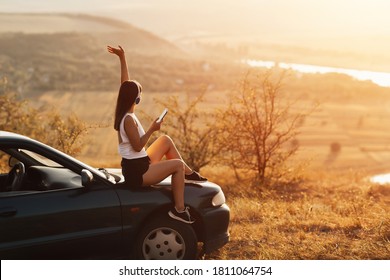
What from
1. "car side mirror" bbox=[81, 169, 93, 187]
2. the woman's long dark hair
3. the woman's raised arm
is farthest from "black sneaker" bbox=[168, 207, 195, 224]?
the woman's raised arm

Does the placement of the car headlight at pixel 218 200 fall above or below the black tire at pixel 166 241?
above

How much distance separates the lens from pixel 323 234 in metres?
7.37

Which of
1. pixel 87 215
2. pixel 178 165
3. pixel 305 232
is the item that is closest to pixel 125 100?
→ pixel 178 165

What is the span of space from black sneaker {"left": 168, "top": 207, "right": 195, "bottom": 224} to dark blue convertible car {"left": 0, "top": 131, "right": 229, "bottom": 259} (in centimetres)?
6

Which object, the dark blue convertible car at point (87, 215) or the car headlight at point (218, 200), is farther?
the car headlight at point (218, 200)

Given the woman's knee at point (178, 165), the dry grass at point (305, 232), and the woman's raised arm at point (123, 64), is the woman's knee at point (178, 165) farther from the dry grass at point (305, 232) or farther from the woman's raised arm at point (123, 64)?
the woman's raised arm at point (123, 64)

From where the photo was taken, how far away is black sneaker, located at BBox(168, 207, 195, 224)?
209 inches

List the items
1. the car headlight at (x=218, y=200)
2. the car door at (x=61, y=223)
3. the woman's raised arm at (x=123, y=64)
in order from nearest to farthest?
the car door at (x=61, y=223) < the car headlight at (x=218, y=200) < the woman's raised arm at (x=123, y=64)

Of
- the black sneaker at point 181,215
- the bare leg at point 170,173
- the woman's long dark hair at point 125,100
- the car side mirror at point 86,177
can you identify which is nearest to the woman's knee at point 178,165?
the bare leg at point 170,173

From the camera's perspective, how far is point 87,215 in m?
5.05

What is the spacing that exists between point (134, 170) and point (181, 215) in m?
0.58

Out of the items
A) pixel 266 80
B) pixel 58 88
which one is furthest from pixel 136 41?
pixel 266 80

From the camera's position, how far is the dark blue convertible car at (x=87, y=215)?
4.85 metres

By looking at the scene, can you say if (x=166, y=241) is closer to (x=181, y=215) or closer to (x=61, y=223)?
(x=181, y=215)
